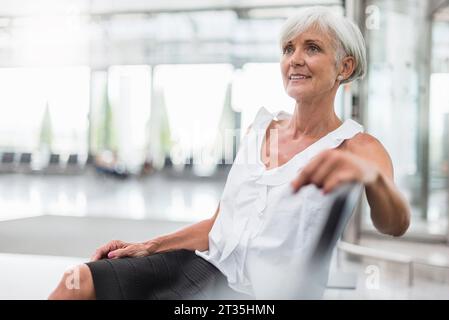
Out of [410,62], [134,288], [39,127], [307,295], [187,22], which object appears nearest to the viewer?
[307,295]

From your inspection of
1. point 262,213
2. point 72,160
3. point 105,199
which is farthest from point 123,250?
point 72,160

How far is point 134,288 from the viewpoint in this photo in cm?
69

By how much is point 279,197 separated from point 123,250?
0.28 meters

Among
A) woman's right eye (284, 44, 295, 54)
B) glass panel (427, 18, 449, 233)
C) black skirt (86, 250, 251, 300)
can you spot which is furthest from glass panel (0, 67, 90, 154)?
glass panel (427, 18, 449, 233)

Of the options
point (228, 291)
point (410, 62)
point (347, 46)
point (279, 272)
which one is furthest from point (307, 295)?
point (410, 62)

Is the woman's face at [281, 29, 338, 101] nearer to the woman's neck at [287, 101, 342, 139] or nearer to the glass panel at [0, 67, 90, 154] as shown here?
the woman's neck at [287, 101, 342, 139]

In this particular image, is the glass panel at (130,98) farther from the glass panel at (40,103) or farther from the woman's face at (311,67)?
the woman's face at (311,67)

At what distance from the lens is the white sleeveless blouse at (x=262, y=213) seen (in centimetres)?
59

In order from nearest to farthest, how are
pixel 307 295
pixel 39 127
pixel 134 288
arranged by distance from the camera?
1. pixel 307 295
2. pixel 134 288
3. pixel 39 127

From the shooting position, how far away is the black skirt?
664 millimetres

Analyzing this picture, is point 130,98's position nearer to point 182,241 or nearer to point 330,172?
point 182,241

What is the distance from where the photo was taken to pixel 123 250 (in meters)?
0.75
